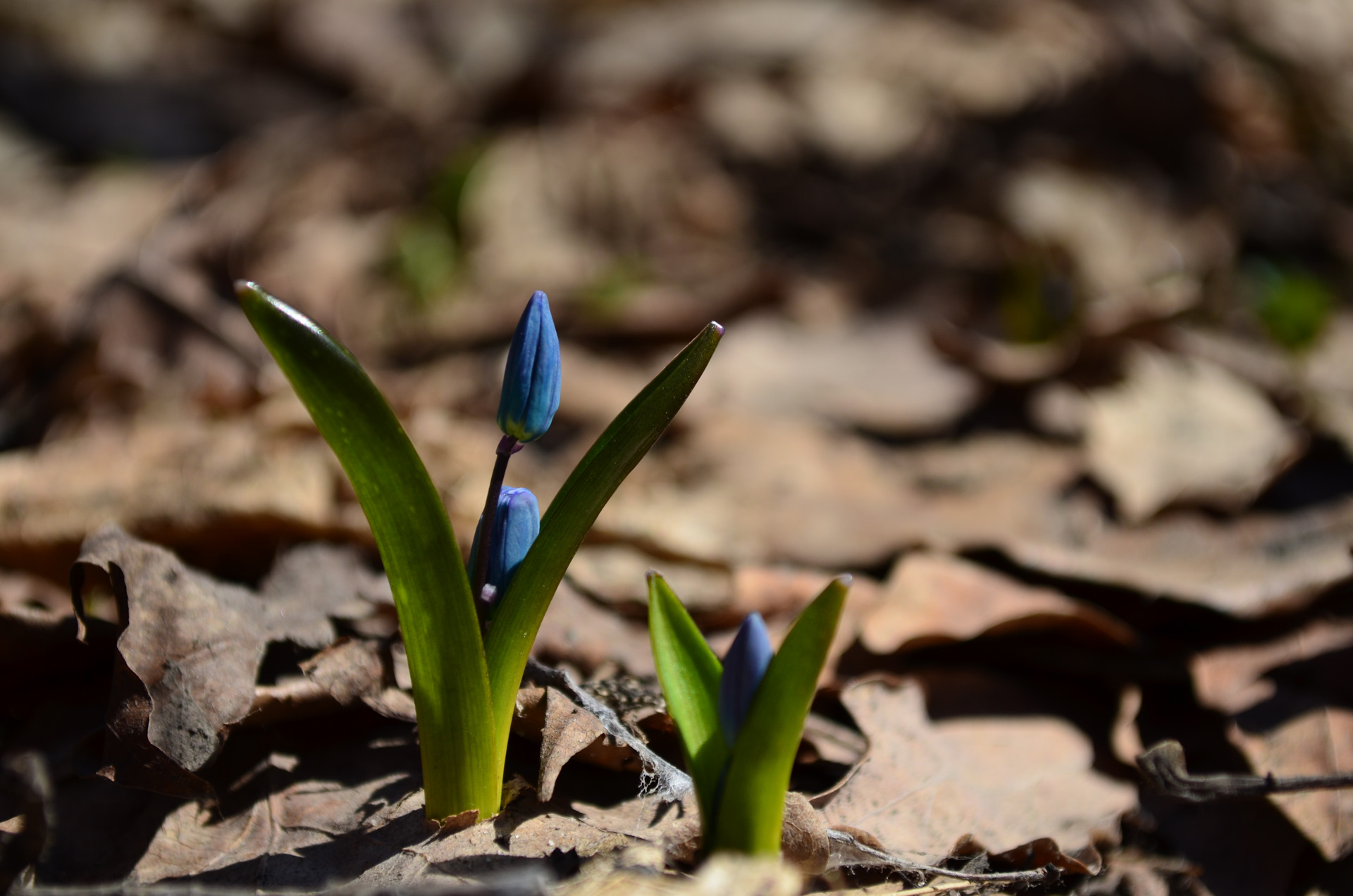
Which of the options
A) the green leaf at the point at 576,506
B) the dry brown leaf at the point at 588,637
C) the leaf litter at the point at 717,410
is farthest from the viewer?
the dry brown leaf at the point at 588,637

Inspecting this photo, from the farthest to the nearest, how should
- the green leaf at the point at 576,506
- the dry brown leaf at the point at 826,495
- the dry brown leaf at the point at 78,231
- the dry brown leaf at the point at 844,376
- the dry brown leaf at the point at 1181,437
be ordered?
the dry brown leaf at the point at 78,231
the dry brown leaf at the point at 844,376
the dry brown leaf at the point at 1181,437
the dry brown leaf at the point at 826,495
the green leaf at the point at 576,506

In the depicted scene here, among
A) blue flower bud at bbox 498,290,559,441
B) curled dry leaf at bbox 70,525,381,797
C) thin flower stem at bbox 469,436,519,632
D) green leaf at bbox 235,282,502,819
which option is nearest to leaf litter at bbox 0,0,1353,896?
curled dry leaf at bbox 70,525,381,797

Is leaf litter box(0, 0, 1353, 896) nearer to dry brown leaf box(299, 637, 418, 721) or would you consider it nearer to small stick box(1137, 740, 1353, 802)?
dry brown leaf box(299, 637, 418, 721)

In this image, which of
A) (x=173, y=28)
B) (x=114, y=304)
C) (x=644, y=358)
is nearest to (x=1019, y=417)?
(x=644, y=358)

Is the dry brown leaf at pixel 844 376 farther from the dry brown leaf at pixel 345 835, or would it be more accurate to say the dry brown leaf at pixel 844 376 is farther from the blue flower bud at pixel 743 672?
the blue flower bud at pixel 743 672

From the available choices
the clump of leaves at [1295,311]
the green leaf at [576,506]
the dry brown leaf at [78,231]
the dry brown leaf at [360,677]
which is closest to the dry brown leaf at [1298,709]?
the green leaf at [576,506]

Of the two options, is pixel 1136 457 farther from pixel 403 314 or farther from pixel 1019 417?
pixel 403 314

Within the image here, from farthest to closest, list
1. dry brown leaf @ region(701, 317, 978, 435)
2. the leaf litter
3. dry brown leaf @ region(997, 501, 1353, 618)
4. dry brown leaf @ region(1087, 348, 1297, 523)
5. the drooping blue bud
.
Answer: dry brown leaf @ region(701, 317, 978, 435), dry brown leaf @ region(1087, 348, 1297, 523), dry brown leaf @ region(997, 501, 1353, 618), the leaf litter, the drooping blue bud
